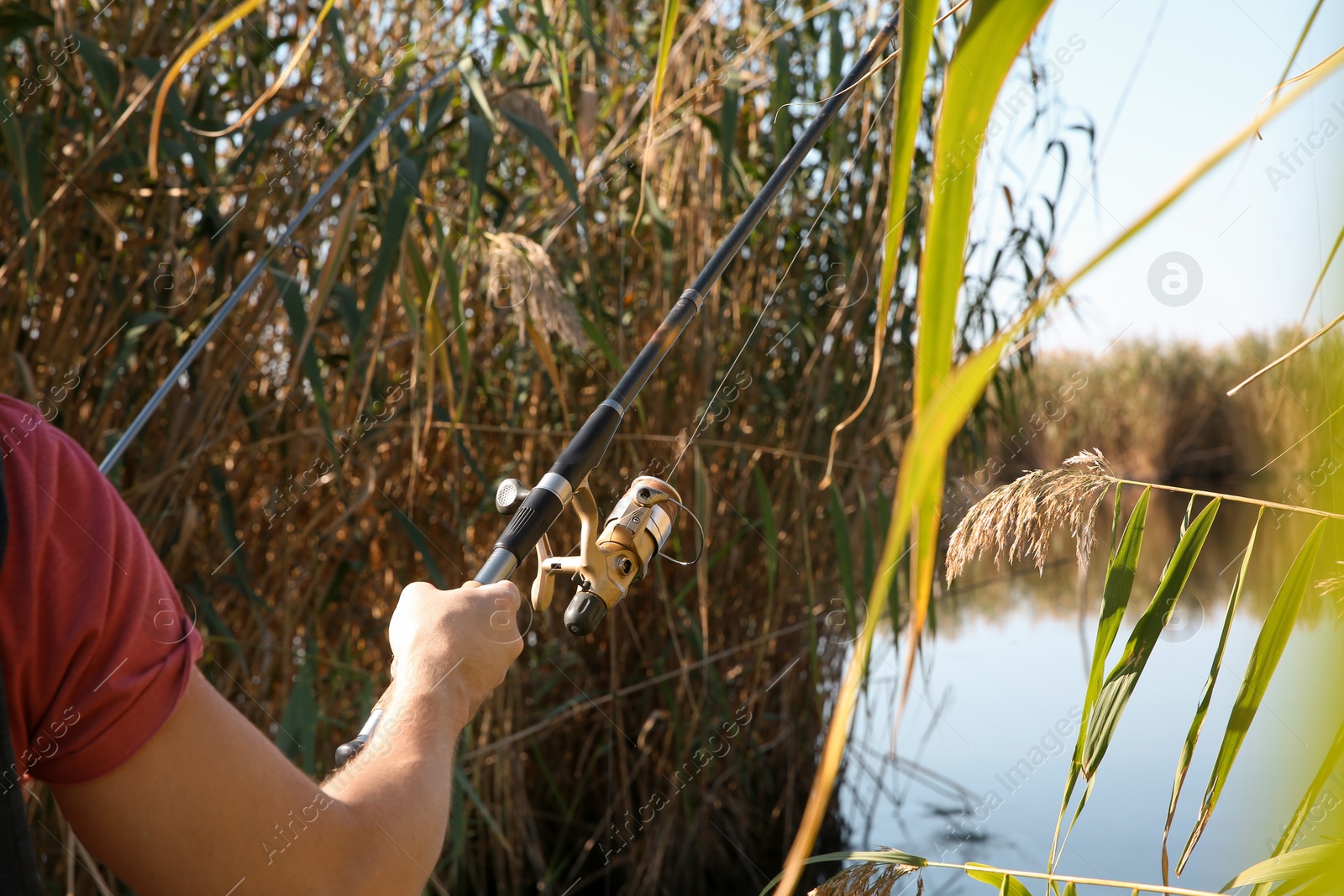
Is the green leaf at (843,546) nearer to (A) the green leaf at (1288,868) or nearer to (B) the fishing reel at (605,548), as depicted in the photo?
(B) the fishing reel at (605,548)

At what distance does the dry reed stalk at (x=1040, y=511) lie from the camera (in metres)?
0.72

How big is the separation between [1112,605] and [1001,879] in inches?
8.9

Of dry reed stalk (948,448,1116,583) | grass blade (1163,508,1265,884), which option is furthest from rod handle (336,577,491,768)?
grass blade (1163,508,1265,884)

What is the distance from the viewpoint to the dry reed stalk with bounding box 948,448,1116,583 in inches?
28.4

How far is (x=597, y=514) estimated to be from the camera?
0.97 m

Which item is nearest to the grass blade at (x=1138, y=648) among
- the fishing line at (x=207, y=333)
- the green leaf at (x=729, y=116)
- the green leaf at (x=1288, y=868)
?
the green leaf at (x=1288, y=868)

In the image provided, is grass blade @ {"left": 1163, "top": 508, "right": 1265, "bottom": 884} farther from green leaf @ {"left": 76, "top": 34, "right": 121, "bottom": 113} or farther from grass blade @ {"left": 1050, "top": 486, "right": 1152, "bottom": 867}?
green leaf @ {"left": 76, "top": 34, "right": 121, "bottom": 113}

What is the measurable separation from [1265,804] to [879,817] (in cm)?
295

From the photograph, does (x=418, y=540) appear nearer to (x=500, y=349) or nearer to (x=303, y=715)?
(x=303, y=715)

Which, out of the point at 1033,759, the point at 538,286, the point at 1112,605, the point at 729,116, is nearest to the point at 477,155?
the point at 538,286

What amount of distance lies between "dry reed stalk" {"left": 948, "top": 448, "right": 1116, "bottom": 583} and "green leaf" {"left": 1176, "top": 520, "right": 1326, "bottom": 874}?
0.12m

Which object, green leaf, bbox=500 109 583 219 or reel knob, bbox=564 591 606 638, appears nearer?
reel knob, bbox=564 591 606 638

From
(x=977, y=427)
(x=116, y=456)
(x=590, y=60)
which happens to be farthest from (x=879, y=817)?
(x=116, y=456)

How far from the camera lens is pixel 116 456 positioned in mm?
1275
